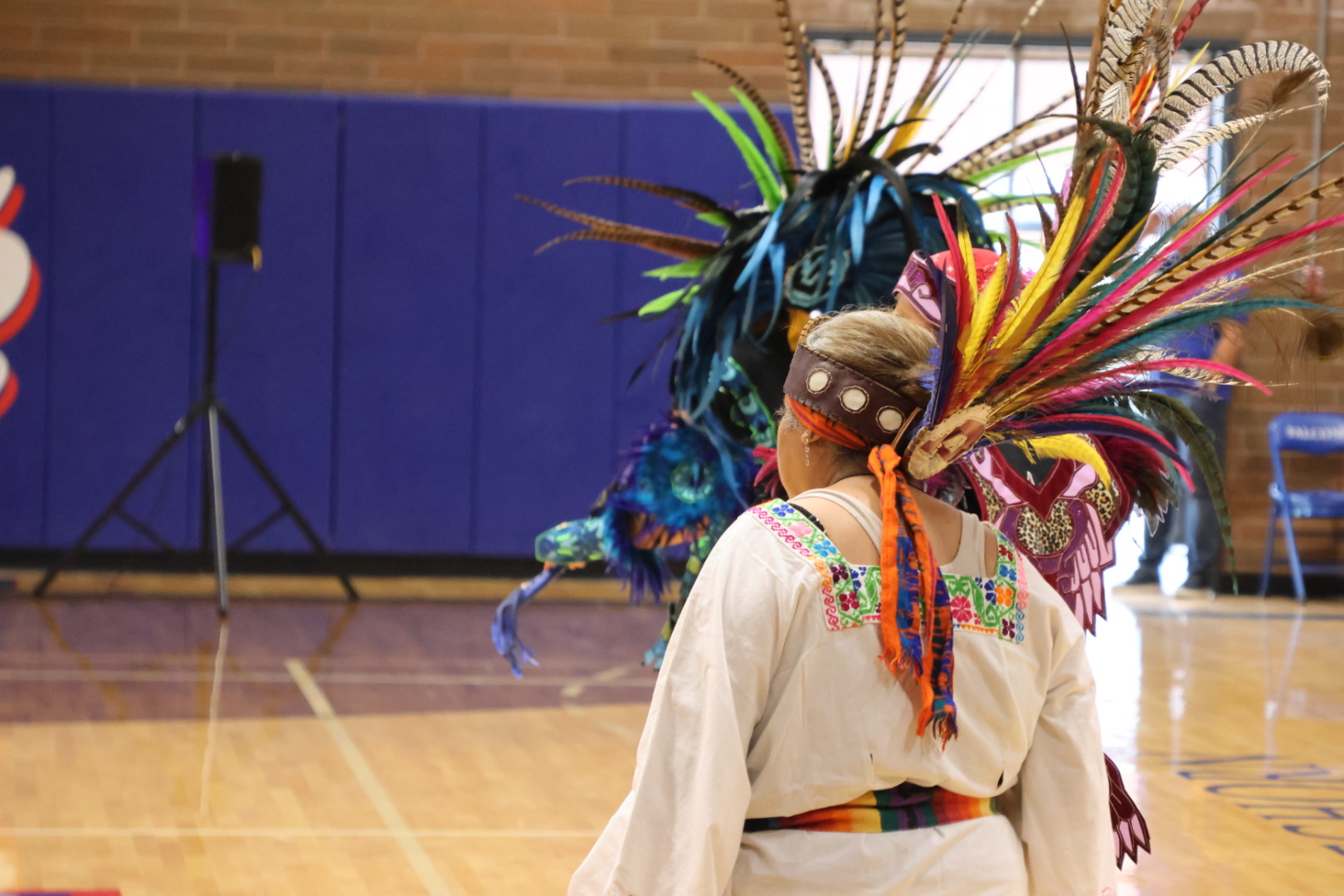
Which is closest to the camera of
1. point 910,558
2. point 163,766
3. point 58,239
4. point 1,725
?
point 910,558

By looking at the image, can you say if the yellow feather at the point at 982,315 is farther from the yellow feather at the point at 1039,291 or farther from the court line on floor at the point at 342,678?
the court line on floor at the point at 342,678

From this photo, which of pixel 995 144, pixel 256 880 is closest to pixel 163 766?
pixel 256 880

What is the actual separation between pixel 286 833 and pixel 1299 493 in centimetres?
659

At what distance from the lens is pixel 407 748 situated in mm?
4516

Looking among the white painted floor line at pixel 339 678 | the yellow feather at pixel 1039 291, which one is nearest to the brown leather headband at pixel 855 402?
the yellow feather at pixel 1039 291

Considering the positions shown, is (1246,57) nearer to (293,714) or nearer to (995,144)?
(995,144)

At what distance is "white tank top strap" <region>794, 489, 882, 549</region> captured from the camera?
1.56 metres

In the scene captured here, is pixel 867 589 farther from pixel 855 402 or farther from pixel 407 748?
pixel 407 748

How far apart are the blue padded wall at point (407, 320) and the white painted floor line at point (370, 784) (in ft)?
7.77

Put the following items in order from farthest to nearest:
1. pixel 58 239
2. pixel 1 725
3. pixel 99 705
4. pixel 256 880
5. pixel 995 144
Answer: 1. pixel 58 239
2. pixel 99 705
3. pixel 1 725
4. pixel 256 880
5. pixel 995 144

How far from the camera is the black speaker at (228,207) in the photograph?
6.78m

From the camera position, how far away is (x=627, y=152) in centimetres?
805

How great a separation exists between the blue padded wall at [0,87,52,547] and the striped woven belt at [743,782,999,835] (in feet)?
23.5

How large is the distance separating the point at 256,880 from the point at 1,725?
5.85 feet
